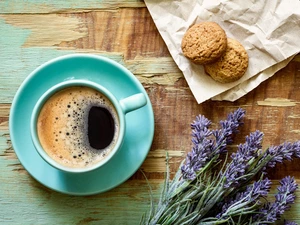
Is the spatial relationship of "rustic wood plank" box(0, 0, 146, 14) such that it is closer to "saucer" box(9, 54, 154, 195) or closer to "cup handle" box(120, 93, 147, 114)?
"saucer" box(9, 54, 154, 195)

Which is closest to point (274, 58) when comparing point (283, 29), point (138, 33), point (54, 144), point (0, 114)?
point (283, 29)

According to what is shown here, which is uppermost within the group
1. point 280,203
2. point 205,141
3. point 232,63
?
point 232,63

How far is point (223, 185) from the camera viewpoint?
118 centimetres

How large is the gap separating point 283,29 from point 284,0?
66mm

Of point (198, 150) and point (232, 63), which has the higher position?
point (232, 63)

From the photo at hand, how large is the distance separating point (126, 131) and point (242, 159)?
0.27 m

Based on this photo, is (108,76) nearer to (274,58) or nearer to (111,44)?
(111,44)

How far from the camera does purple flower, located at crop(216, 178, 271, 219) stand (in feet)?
3.84

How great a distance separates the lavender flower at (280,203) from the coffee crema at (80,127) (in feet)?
1.24

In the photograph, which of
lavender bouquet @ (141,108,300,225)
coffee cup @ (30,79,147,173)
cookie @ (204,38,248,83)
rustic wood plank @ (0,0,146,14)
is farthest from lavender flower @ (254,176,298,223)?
rustic wood plank @ (0,0,146,14)

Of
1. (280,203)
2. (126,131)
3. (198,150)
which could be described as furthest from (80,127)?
(280,203)

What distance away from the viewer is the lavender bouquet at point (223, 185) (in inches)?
46.3

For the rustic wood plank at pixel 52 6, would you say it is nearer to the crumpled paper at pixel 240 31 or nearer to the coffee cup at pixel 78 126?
the crumpled paper at pixel 240 31

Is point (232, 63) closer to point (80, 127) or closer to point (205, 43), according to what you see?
point (205, 43)
